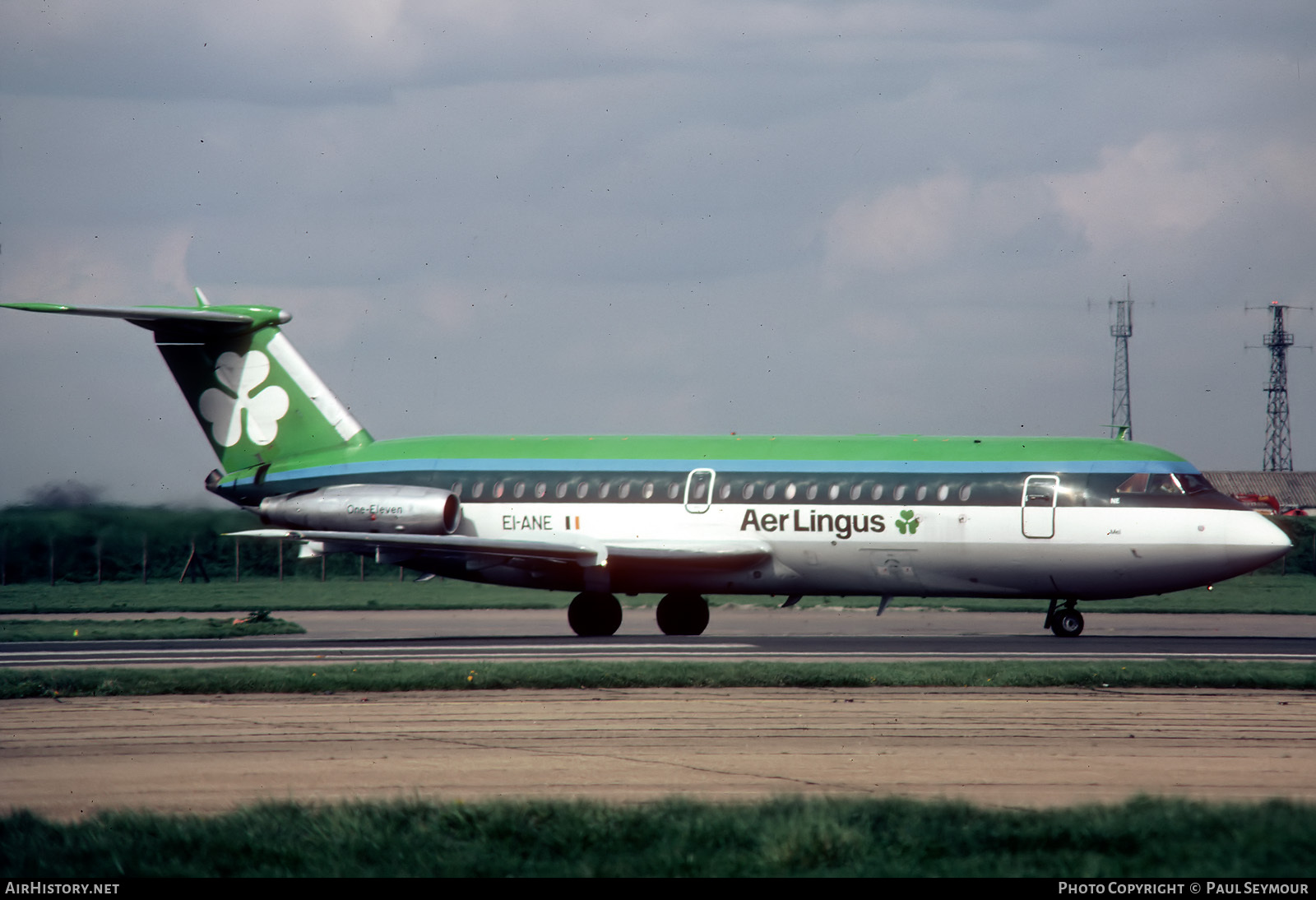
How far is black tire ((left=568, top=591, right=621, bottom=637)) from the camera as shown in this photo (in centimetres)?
3341

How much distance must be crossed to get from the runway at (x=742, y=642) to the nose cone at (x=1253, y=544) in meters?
1.56

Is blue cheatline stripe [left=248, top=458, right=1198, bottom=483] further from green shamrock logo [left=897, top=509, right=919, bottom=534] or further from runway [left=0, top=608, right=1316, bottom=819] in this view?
runway [left=0, top=608, right=1316, bottom=819]

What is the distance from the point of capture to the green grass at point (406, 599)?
142 feet

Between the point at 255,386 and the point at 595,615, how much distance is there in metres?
9.89

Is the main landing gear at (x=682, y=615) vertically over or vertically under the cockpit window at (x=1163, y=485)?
under

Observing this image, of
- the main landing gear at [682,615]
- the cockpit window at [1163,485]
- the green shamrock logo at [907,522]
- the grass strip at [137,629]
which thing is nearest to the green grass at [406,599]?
the grass strip at [137,629]

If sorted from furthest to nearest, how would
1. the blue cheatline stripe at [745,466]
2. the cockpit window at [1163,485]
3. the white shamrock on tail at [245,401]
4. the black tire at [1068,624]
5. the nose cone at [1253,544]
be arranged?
the white shamrock on tail at [245,401] < the black tire at [1068,624] < the blue cheatline stripe at [745,466] < the cockpit window at [1163,485] < the nose cone at [1253,544]

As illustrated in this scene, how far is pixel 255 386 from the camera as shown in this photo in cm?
3569

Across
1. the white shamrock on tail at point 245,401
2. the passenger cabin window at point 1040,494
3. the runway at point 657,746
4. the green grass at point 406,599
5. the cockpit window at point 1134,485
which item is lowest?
the green grass at point 406,599

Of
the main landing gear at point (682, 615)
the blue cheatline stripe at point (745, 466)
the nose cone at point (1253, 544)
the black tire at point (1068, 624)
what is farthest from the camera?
the main landing gear at point (682, 615)

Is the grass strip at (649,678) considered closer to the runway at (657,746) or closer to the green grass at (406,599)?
the runway at (657,746)

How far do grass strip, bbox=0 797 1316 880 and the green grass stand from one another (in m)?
29.8

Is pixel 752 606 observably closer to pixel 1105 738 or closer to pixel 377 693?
pixel 377 693

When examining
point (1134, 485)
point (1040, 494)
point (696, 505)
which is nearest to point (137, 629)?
point (696, 505)
